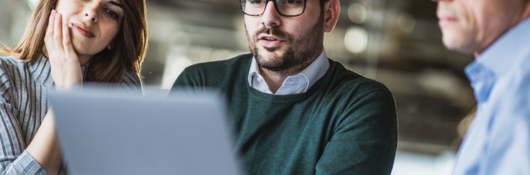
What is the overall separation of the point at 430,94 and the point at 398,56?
71cm

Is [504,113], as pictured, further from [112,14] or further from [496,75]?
[112,14]

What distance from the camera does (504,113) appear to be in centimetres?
56

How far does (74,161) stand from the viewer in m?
0.66

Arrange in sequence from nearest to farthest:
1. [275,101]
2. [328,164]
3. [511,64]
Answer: [511,64], [328,164], [275,101]

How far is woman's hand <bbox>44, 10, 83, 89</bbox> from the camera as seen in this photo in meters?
1.31

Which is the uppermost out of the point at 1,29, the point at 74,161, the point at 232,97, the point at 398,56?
the point at 74,161

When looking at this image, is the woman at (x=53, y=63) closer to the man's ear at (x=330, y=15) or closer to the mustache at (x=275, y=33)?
the mustache at (x=275, y=33)

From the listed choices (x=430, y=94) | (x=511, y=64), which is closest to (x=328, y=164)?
(x=511, y=64)

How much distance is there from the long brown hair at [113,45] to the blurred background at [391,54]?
3.54 metres

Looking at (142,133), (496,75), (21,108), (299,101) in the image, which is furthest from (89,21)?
(496,75)

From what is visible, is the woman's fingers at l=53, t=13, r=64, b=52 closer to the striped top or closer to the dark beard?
the striped top

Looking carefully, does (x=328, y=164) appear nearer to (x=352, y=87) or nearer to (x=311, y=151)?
(x=311, y=151)

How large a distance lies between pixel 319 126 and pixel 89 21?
0.80 metres

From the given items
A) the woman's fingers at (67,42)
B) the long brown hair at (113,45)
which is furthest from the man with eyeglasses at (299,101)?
the woman's fingers at (67,42)
